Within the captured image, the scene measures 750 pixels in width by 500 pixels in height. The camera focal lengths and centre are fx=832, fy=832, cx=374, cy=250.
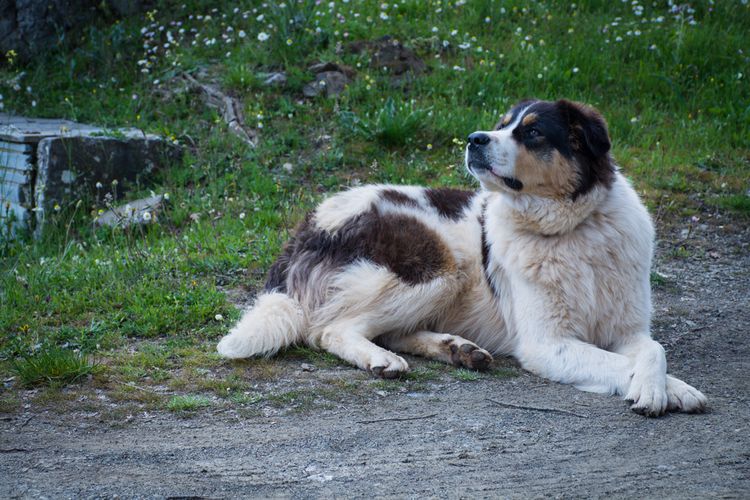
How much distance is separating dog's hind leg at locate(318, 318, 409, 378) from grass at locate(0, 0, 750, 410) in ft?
2.63

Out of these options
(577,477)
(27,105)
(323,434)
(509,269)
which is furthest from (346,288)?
(27,105)

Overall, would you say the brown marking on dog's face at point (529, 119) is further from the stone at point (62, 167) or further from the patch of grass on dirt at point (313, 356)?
the stone at point (62, 167)

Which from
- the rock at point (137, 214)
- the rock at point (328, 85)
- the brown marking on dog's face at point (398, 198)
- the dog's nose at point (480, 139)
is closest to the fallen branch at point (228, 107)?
the rock at point (328, 85)

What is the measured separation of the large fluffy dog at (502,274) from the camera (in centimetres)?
452

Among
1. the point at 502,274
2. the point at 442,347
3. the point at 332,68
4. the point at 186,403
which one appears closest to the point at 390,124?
the point at 332,68

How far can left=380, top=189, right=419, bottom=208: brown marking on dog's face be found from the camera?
513 cm

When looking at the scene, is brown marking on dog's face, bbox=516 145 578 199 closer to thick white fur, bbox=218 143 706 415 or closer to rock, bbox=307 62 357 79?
thick white fur, bbox=218 143 706 415

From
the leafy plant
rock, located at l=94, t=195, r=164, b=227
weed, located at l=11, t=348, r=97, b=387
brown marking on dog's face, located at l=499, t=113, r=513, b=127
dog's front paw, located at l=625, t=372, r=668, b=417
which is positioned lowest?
rock, located at l=94, t=195, r=164, b=227

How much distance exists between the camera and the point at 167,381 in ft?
14.5

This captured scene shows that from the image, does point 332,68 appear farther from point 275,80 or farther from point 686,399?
point 686,399

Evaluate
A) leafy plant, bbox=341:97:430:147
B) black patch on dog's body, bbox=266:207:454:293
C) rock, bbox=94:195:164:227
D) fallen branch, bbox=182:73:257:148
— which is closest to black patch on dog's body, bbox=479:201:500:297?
black patch on dog's body, bbox=266:207:454:293

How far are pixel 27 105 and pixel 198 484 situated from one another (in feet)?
25.7

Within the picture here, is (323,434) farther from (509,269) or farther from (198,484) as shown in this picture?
(509,269)

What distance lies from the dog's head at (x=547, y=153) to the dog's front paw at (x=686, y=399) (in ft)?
3.98
